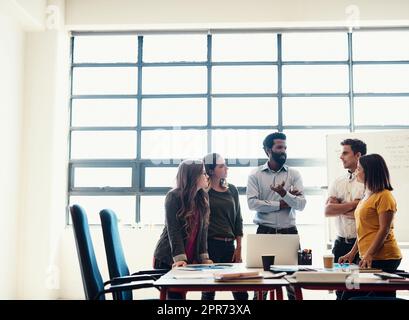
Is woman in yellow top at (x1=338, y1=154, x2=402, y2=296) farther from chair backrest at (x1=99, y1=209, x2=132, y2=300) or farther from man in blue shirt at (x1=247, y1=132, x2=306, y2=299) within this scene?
chair backrest at (x1=99, y1=209, x2=132, y2=300)

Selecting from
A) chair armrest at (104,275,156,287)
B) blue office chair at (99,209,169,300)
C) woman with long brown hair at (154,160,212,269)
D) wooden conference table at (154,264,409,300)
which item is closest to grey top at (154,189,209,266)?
woman with long brown hair at (154,160,212,269)

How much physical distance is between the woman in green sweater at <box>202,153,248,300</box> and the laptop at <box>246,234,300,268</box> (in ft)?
2.51

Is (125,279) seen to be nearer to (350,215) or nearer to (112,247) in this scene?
(112,247)

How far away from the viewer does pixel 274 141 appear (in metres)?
3.67

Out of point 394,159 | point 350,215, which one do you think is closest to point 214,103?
point 394,159

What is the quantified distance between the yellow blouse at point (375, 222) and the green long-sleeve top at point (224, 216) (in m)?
0.95

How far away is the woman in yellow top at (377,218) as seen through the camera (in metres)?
2.56

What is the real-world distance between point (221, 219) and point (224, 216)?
33 mm

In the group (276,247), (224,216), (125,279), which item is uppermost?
(224,216)

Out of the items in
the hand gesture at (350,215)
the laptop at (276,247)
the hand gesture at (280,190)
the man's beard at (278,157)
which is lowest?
the laptop at (276,247)

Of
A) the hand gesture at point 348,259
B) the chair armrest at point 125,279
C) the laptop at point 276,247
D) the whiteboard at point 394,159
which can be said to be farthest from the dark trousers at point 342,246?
the whiteboard at point 394,159

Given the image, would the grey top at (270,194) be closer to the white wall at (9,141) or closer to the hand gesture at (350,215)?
the hand gesture at (350,215)

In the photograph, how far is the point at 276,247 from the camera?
8.28 feet

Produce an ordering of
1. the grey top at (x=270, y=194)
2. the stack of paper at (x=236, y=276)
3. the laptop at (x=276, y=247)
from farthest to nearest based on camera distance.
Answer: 1. the grey top at (x=270, y=194)
2. the laptop at (x=276, y=247)
3. the stack of paper at (x=236, y=276)
